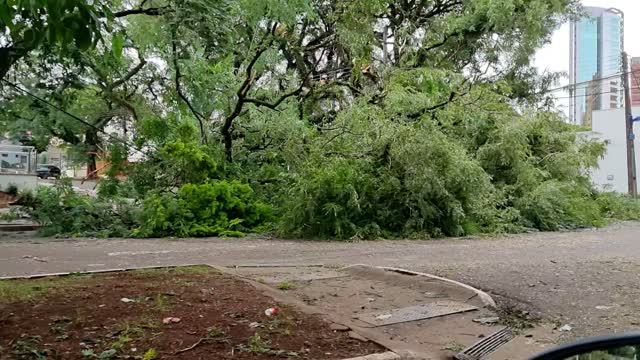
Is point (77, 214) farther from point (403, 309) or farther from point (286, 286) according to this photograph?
point (403, 309)

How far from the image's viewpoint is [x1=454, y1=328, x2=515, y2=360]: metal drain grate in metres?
5.17

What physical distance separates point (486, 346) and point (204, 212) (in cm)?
1047

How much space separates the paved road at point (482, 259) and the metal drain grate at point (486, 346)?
689mm

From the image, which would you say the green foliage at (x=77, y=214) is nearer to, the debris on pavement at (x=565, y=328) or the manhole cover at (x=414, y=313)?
the manhole cover at (x=414, y=313)

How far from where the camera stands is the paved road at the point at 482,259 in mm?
7251

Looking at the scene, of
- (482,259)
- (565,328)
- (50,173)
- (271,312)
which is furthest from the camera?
(50,173)

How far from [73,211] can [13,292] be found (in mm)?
8922

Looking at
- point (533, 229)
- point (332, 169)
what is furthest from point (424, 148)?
point (533, 229)

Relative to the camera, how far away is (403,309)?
6.73 metres

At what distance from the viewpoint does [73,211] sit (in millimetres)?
14945

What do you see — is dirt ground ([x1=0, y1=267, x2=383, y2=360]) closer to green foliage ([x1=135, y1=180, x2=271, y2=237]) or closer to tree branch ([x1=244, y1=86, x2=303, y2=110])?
green foliage ([x1=135, y1=180, x2=271, y2=237])

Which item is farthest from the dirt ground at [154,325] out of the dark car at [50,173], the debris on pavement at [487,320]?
the dark car at [50,173]

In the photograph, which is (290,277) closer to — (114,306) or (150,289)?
(150,289)

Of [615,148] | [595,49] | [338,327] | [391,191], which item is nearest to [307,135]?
[391,191]
